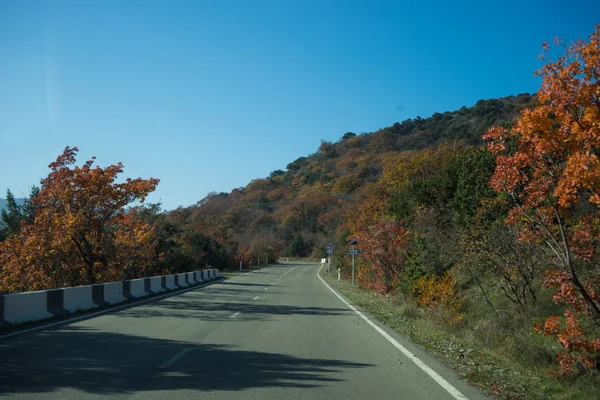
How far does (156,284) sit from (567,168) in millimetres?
21369

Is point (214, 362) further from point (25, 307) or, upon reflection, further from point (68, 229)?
point (68, 229)

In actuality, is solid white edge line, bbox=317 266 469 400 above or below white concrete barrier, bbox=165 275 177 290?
below

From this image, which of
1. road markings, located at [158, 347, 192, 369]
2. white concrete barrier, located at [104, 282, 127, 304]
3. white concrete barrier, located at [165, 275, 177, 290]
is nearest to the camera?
road markings, located at [158, 347, 192, 369]

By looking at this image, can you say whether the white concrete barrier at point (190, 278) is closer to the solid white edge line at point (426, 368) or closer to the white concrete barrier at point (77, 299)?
the white concrete barrier at point (77, 299)

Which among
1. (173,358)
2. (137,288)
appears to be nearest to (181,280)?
(137,288)

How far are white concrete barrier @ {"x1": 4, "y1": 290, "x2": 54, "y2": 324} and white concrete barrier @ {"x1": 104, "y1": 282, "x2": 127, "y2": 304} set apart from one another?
14.4 feet

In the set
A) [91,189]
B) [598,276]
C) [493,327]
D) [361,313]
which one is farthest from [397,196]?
[598,276]

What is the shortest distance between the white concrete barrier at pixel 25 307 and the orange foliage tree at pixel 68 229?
766 centimetres

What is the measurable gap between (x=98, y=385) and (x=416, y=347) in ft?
21.0

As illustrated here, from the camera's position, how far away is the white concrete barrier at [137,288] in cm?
2116

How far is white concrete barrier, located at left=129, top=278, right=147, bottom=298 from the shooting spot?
21159 mm

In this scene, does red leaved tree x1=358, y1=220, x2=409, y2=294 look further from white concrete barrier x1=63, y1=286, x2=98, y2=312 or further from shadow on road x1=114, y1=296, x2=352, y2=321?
white concrete barrier x1=63, y1=286, x2=98, y2=312

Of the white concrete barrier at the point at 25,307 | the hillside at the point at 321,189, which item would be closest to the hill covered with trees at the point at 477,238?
the white concrete barrier at the point at 25,307

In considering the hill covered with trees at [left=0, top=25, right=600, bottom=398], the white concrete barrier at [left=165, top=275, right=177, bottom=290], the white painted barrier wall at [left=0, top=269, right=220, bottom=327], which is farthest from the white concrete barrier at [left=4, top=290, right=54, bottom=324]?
the white concrete barrier at [left=165, top=275, right=177, bottom=290]
